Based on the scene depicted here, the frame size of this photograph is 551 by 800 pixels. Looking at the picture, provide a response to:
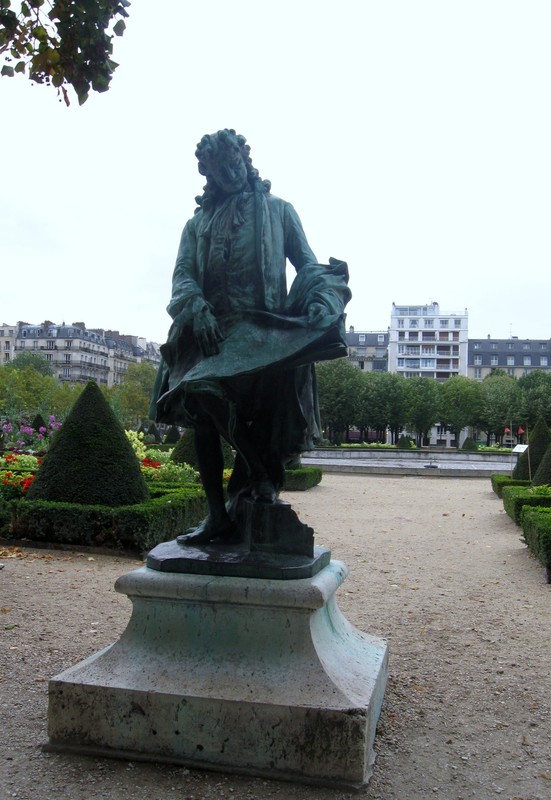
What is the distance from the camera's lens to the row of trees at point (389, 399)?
58.9 m

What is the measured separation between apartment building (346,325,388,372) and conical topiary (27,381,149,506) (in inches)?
3898

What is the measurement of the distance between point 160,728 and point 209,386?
1602 mm

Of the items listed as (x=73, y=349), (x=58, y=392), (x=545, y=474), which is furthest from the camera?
(x=73, y=349)

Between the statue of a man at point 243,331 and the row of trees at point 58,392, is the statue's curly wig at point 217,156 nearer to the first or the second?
the statue of a man at point 243,331

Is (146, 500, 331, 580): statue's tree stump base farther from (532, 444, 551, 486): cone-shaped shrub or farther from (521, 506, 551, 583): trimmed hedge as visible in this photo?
(532, 444, 551, 486): cone-shaped shrub

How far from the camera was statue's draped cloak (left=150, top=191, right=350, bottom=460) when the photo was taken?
3.54 meters

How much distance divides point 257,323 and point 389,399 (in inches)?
2317

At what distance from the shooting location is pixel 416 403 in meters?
63.0

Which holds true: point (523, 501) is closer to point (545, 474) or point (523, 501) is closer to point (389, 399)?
point (545, 474)

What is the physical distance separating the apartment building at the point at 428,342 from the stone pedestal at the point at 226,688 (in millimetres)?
100488

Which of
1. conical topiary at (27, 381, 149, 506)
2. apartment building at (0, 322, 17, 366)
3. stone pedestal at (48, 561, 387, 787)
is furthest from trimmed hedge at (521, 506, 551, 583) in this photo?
apartment building at (0, 322, 17, 366)

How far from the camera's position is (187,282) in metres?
3.80

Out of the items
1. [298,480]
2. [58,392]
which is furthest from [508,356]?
[298,480]

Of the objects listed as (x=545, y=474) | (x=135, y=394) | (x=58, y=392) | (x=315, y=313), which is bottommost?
(x=545, y=474)
